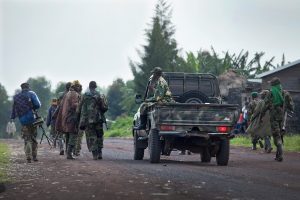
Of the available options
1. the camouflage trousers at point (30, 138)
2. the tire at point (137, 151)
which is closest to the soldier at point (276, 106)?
the tire at point (137, 151)

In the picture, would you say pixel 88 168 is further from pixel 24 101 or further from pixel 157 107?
pixel 24 101

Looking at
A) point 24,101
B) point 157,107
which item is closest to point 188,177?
point 157,107

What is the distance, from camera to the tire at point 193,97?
17.2 metres

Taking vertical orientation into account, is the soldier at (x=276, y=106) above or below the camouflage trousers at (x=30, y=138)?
above

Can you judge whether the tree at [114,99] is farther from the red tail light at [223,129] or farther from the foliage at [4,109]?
the red tail light at [223,129]

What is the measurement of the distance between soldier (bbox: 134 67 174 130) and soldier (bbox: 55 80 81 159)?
2.11 meters

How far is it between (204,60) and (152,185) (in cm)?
6956

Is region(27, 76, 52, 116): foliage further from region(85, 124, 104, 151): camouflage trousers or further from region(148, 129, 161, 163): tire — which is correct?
region(148, 129, 161, 163): tire

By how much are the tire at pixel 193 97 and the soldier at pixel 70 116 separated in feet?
10.8

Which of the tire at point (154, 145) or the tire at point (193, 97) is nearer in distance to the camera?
the tire at point (154, 145)

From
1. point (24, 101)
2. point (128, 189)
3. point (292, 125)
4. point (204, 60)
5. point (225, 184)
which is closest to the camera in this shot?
point (128, 189)

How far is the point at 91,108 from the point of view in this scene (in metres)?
18.8

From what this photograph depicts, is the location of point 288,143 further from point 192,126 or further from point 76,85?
point 192,126

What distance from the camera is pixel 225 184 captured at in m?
11.0
